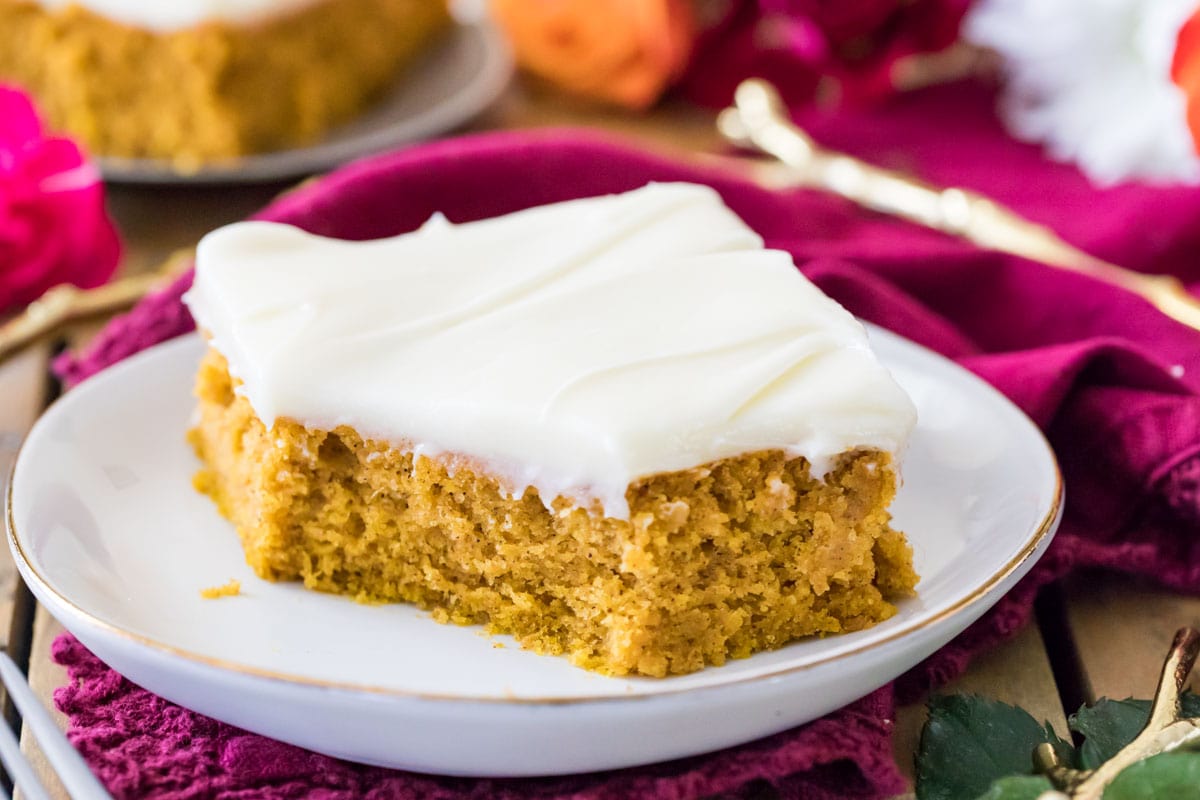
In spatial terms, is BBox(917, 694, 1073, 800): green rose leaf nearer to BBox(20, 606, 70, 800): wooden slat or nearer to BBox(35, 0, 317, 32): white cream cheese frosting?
BBox(20, 606, 70, 800): wooden slat

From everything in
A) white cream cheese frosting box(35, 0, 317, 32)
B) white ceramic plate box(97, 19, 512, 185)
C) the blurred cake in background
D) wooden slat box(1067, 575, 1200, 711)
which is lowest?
wooden slat box(1067, 575, 1200, 711)

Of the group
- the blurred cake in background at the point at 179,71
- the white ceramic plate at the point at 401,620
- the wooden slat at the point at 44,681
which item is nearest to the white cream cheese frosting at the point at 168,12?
the blurred cake in background at the point at 179,71

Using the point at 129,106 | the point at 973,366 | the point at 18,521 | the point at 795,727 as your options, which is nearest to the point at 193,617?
the point at 18,521

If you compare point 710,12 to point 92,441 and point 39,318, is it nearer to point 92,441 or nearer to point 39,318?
point 39,318

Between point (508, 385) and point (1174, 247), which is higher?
point (508, 385)

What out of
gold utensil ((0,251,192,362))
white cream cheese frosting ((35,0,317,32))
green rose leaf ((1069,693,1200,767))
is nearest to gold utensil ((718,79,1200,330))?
green rose leaf ((1069,693,1200,767))

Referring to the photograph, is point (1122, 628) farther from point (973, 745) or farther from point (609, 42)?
point (609, 42)

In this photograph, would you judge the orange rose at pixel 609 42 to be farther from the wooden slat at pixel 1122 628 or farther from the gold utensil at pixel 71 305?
the wooden slat at pixel 1122 628
